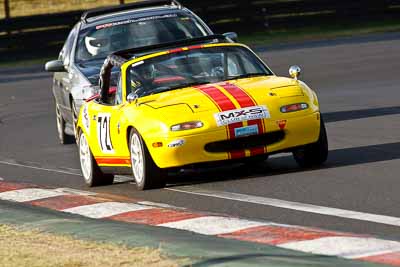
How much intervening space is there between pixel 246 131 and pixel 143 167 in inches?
37.4

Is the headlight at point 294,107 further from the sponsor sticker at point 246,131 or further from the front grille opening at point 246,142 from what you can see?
the sponsor sticker at point 246,131

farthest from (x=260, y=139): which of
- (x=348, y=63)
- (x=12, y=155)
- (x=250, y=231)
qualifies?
(x=348, y=63)

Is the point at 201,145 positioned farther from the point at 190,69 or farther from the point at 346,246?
the point at 346,246

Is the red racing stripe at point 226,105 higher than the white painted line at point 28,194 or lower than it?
higher

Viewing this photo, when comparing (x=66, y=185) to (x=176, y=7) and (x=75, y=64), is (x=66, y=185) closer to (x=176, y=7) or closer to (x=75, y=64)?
(x=75, y=64)

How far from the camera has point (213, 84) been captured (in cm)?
1206

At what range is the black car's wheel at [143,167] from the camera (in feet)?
37.2

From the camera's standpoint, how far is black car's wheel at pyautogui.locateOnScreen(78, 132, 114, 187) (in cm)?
1262

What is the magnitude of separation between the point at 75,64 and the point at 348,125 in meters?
3.44

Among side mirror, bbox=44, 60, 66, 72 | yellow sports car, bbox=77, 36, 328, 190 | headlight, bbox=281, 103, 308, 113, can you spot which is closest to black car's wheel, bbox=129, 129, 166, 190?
yellow sports car, bbox=77, 36, 328, 190

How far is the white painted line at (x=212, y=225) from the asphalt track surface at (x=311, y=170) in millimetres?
429

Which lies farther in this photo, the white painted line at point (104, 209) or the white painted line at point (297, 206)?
the white painted line at point (104, 209)

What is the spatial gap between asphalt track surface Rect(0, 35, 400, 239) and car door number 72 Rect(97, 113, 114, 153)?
398mm

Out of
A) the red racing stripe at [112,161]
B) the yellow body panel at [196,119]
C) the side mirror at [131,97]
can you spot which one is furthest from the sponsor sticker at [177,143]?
the side mirror at [131,97]
